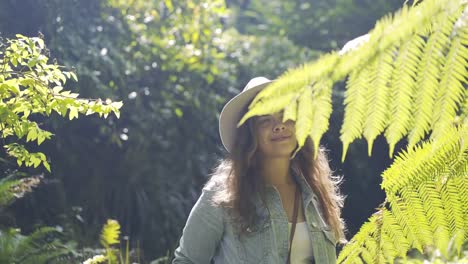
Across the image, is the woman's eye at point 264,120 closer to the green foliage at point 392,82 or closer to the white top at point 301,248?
the white top at point 301,248

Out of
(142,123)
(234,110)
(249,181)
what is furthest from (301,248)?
(142,123)

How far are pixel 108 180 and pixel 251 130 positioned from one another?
12.7 feet

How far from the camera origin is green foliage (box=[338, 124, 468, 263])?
2.86 meters

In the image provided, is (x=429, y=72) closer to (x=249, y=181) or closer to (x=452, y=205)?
(x=452, y=205)

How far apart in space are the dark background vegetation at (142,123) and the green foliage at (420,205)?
12.2 ft

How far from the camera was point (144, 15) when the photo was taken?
28.3 ft

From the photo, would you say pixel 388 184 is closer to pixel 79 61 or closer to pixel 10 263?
pixel 10 263

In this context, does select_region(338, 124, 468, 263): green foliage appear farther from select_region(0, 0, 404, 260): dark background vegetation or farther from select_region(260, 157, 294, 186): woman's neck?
select_region(0, 0, 404, 260): dark background vegetation

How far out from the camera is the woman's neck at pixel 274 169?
4.18m

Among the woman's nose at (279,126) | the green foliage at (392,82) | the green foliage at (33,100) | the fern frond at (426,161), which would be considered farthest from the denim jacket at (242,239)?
the green foliage at (392,82)

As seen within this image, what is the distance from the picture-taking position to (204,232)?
3.91 m

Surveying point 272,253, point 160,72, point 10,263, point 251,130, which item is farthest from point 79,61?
point 10,263

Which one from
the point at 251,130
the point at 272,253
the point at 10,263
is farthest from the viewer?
the point at 251,130

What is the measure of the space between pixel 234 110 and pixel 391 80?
2.28 metres
